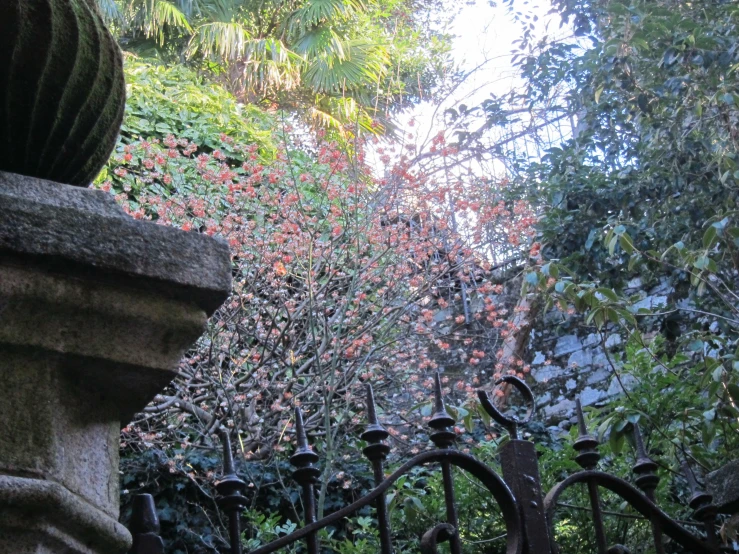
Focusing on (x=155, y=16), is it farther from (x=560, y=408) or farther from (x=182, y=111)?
(x=560, y=408)

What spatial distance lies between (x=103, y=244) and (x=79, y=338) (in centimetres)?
14

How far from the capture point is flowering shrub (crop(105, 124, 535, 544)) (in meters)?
5.30

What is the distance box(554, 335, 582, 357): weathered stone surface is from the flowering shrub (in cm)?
49

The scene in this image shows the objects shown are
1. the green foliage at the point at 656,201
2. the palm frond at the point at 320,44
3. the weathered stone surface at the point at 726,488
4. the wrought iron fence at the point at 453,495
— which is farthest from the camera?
the palm frond at the point at 320,44

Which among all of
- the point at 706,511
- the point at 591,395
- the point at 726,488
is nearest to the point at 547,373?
the point at 591,395

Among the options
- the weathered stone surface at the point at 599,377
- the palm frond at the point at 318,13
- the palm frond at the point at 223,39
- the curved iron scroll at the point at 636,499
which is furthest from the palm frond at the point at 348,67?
the curved iron scroll at the point at 636,499

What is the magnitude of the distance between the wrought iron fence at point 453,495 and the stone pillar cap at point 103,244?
361mm

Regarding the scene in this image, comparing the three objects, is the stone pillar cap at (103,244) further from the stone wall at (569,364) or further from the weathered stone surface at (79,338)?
the stone wall at (569,364)

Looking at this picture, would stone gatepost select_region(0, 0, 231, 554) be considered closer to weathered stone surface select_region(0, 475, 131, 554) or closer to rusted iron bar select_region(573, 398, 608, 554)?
weathered stone surface select_region(0, 475, 131, 554)

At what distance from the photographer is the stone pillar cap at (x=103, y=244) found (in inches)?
47.5

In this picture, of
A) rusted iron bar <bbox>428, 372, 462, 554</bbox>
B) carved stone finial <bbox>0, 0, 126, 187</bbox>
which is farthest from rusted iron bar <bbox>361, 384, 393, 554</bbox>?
carved stone finial <bbox>0, 0, 126, 187</bbox>

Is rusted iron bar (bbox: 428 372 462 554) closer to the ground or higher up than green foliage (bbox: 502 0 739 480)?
closer to the ground

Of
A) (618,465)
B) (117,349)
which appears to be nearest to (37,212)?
(117,349)

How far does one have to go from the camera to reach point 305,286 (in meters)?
5.75
